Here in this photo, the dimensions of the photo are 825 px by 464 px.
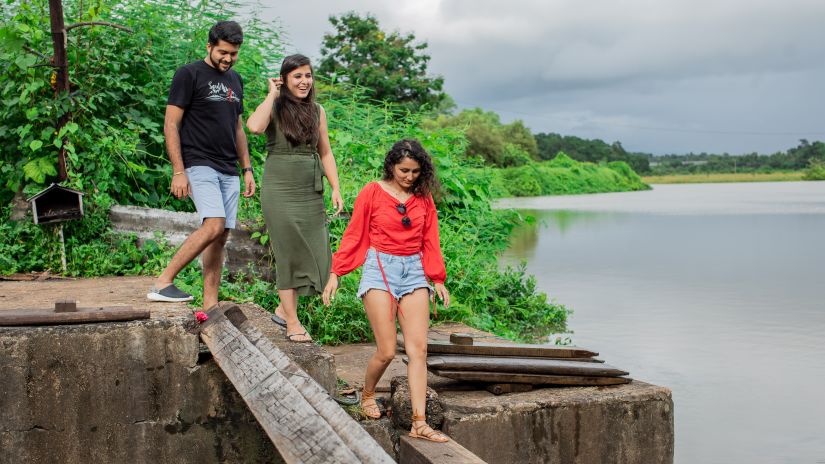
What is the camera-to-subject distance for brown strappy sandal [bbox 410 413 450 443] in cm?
457

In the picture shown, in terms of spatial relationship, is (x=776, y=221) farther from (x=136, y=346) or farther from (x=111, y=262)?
(x=136, y=346)

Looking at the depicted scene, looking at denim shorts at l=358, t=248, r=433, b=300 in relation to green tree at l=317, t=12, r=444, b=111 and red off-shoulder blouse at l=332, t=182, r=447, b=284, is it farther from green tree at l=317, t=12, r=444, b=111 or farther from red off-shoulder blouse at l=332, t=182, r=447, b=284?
green tree at l=317, t=12, r=444, b=111

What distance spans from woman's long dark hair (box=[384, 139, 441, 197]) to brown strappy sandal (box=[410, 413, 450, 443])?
3.83 feet

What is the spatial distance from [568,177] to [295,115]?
56331mm

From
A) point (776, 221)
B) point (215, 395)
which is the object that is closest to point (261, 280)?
point (215, 395)

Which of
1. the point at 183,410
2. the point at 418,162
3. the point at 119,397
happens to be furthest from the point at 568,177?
the point at 119,397

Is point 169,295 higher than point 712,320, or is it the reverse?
point 169,295

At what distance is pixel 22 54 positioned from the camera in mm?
8734

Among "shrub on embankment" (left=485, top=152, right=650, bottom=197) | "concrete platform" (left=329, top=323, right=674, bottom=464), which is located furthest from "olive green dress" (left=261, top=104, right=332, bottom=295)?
"shrub on embankment" (left=485, top=152, right=650, bottom=197)

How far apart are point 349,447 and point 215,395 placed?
1.58 m

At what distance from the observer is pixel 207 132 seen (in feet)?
18.1

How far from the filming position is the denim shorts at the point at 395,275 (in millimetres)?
4637

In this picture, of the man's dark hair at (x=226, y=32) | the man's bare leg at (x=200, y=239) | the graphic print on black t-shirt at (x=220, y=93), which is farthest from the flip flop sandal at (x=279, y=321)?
the man's dark hair at (x=226, y=32)

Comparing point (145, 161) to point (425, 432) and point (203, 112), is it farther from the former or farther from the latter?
point (425, 432)
